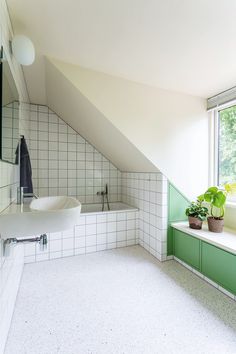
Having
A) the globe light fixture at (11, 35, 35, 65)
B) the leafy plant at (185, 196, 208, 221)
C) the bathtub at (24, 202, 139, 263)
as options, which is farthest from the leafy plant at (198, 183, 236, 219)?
the globe light fixture at (11, 35, 35, 65)

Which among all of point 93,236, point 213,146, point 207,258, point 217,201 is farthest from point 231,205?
point 93,236

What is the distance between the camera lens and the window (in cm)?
240

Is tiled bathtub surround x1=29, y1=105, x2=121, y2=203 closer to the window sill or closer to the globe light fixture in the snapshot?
the globe light fixture

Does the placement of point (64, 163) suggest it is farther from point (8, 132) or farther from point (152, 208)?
point (8, 132)

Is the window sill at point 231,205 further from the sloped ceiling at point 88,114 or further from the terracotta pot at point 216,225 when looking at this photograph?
the sloped ceiling at point 88,114

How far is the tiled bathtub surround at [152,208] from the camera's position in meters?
2.38

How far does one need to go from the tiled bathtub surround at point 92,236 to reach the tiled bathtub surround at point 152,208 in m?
0.18

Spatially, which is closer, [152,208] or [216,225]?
[216,225]

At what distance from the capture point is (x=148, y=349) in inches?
47.3

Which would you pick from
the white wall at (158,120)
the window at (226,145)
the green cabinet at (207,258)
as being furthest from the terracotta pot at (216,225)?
the window at (226,145)

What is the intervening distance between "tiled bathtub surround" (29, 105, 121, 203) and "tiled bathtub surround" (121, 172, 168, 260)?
28.7 inches

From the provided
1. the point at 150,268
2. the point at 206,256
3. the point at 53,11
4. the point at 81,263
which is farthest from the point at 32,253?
the point at 53,11

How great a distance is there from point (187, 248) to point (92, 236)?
127cm

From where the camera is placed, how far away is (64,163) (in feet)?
10.9
